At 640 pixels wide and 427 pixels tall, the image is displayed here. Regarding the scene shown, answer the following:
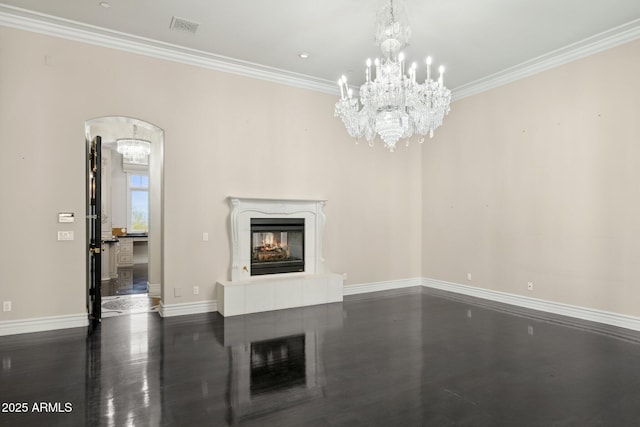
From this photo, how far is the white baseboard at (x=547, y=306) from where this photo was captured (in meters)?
4.54

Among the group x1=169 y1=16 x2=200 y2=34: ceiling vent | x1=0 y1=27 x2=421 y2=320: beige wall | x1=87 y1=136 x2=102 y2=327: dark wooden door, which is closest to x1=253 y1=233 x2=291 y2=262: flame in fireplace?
x1=0 y1=27 x2=421 y2=320: beige wall

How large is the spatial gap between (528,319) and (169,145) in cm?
541

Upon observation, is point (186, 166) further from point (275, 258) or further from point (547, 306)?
point (547, 306)

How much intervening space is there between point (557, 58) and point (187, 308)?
6270 mm

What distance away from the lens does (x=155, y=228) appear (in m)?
6.30

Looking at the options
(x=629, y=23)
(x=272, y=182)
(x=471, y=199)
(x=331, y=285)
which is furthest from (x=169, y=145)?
(x=629, y=23)

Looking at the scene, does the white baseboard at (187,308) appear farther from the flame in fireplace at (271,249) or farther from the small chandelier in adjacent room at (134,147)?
the small chandelier in adjacent room at (134,147)

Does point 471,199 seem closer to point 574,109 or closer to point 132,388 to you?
point 574,109

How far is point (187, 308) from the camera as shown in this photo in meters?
5.18

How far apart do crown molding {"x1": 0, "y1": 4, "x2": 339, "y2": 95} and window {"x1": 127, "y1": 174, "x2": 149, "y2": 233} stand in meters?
6.78

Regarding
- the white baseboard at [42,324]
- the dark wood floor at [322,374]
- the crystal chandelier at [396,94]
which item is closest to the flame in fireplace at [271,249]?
the dark wood floor at [322,374]

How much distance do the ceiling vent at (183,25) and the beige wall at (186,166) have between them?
739mm

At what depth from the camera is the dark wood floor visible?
2512mm

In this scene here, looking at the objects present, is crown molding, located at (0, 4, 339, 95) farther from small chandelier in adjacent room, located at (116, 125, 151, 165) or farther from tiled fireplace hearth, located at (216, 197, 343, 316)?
small chandelier in adjacent room, located at (116, 125, 151, 165)
